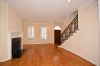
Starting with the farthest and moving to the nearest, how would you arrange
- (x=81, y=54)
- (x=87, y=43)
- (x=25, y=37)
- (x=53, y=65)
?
(x=25, y=37) < (x=81, y=54) < (x=87, y=43) < (x=53, y=65)

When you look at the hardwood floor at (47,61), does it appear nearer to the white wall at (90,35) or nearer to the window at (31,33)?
the white wall at (90,35)

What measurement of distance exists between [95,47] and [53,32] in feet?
27.5

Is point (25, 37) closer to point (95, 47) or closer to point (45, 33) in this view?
point (45, 33)

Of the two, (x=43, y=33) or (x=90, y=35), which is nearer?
(x=90, y=35)

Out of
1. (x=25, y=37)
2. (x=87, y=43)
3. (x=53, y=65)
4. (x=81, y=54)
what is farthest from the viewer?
(x=25, y=37)

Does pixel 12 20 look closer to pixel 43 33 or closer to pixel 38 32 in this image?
pixel 38 32

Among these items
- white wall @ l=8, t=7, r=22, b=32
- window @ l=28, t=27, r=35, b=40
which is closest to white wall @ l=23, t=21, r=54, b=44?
window @ l=28, t=27, r=35, b=40

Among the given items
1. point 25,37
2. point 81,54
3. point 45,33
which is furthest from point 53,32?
point 81,54

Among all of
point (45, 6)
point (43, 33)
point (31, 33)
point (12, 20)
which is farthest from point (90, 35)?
point (31, 33)

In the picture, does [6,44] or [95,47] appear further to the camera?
[6,44]

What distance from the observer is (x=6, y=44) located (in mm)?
4660

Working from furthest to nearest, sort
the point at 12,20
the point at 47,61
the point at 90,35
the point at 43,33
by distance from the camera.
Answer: the point at 43,33 → the point at 12,20 → the point at 47,61 → the point at 90,35

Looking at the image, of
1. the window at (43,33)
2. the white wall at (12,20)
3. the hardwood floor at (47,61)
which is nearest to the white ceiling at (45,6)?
the white wall at (12,20)

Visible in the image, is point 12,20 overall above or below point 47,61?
above
